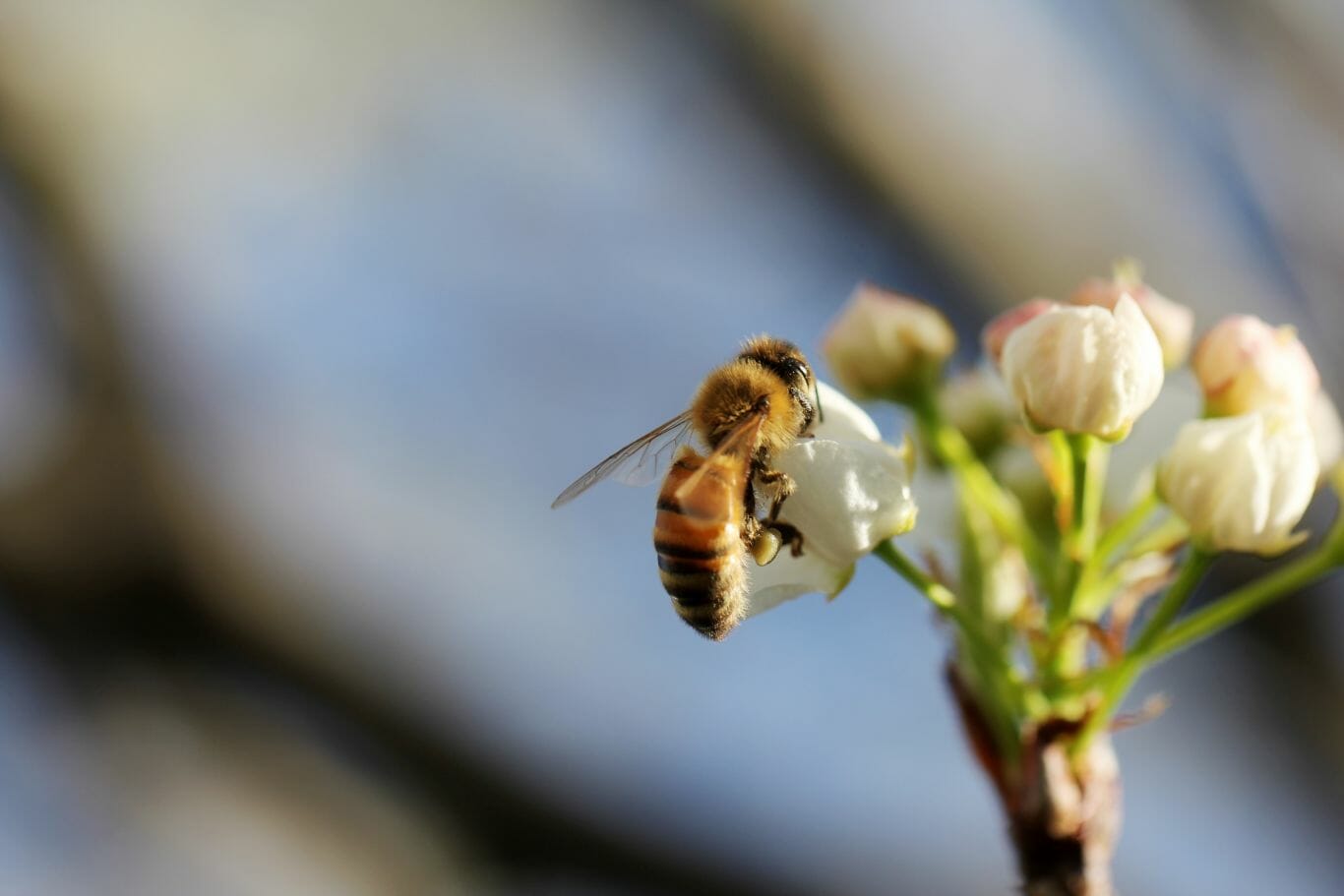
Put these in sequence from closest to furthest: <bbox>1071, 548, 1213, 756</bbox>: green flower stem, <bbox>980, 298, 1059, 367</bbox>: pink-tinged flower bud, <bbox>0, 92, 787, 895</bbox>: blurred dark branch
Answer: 1. <bbox>1071, 548, 1213, 756</bbox>: green flower stem
2. <bbox>980, 298, 1059, 367</bbox>: pink-tinged flower bud
3. <bbox>0, 92, 787, 895</bbox>: blurred dark branch

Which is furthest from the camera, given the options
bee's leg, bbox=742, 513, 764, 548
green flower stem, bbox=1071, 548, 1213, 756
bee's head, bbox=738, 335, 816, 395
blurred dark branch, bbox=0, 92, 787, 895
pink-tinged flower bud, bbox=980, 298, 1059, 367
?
blurred dark branch, bbox=0, 92, 787, 895

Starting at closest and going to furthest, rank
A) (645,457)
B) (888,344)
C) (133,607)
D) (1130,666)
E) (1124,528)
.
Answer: (1130,666) → (1124,528) → (888,344) → (645,457) → (133,607)

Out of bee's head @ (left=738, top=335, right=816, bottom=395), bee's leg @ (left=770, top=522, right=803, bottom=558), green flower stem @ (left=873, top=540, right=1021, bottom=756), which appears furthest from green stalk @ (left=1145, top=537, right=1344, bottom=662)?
bee's head @ (left=738, top=335, right=816, bottom=395)

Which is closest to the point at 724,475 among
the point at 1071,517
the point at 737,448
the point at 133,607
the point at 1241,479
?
the point at 737,448

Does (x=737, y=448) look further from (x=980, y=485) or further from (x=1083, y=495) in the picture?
(x=1083, y=495)

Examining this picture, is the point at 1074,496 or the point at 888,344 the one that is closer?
the point at 1074,496

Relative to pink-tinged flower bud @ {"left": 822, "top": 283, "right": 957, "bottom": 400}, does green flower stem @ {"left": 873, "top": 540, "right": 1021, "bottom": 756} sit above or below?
below

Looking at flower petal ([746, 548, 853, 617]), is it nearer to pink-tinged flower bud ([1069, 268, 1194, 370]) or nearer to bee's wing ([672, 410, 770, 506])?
bee's wing ([672, 410, 770, 506])
